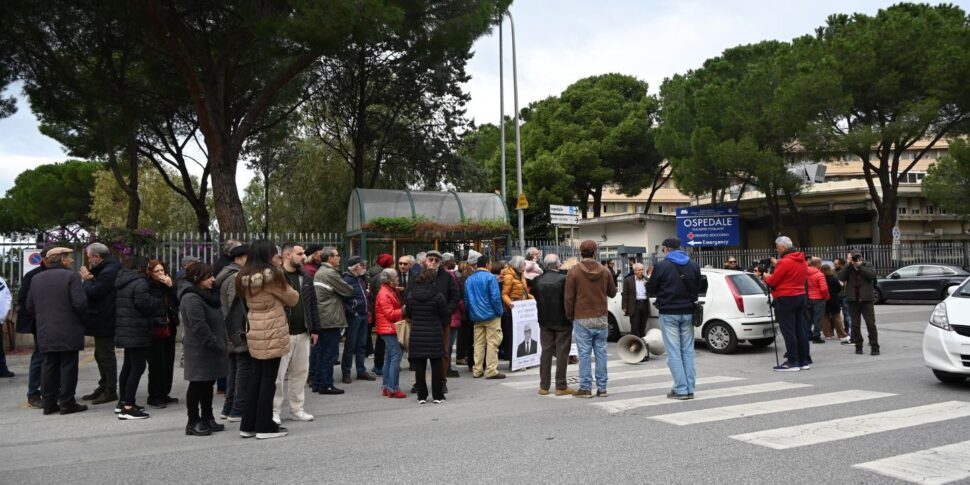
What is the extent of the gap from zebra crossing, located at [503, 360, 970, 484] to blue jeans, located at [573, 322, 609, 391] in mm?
251

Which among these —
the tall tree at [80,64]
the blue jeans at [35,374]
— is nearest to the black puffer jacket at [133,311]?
the blue jeans at [35,374]

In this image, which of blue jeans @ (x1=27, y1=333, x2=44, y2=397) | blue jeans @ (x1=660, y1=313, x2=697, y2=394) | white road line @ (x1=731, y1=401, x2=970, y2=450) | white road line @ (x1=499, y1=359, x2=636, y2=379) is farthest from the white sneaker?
white road line @ (x1=731, y1=401, x2=970, y2=450)

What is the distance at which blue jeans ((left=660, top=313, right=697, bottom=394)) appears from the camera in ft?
26.0

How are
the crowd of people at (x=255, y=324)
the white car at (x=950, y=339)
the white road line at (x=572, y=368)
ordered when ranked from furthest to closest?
the white road line at (x=572, y=368) → the white car at (x=950, y=339) → the crowd of people at (x=255, y=324)

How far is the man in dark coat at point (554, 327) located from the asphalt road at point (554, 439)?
1.12 ft

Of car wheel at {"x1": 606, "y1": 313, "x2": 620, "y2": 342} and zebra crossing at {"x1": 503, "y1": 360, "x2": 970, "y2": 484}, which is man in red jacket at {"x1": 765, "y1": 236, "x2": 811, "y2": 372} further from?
car wheel at {"x1": 606, "y1": 313, "x2": 620, "y2": 342}

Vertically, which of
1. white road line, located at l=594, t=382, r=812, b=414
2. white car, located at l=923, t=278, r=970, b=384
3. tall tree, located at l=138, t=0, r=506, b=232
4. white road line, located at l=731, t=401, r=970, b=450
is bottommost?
white road line, located at l=594, t=382, r=812, b=414

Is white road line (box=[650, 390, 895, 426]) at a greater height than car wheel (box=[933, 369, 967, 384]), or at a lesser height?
lesser

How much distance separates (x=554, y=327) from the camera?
8.49 metres

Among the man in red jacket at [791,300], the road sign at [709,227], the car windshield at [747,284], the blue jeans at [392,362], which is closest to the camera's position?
the blue jeans at [392,362]

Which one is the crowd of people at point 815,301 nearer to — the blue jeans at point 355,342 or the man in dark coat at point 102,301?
the blue jeans at point 355,342

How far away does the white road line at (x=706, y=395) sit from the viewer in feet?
24.8

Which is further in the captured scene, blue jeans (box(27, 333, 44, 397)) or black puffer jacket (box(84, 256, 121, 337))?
blue jeans (box(27, 333, 44, 397))

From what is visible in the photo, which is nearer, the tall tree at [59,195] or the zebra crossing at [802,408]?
the zebra crossing at [802,408]
